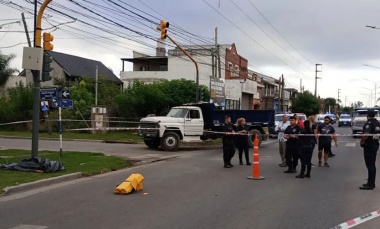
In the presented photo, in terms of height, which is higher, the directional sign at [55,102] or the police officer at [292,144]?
the directional sign at [55,102]

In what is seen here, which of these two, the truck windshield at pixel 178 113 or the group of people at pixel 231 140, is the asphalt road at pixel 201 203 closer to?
the group of people at pixel 231 140

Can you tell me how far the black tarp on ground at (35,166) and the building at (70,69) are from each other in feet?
106

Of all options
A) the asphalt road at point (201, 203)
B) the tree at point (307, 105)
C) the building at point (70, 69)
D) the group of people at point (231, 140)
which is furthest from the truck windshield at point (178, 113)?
the tree at point (307, 105)

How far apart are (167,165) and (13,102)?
2264 centimetres

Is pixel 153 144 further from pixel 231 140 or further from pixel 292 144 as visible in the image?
pixel 292 144

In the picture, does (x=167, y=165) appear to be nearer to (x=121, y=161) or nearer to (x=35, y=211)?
(x=121, y=161)

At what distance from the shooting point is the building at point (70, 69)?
160ft

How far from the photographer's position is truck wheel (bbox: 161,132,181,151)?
20.7m

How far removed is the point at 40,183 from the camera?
10.6 meters

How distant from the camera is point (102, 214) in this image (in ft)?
24.4

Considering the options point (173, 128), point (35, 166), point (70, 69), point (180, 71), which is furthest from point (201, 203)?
point (70, 69)

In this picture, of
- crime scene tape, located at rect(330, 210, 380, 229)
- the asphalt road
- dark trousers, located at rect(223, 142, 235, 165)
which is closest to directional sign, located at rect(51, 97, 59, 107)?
the asphalt road

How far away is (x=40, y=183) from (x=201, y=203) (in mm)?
4510

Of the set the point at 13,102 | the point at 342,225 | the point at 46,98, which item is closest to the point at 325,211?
the point at 342,225
